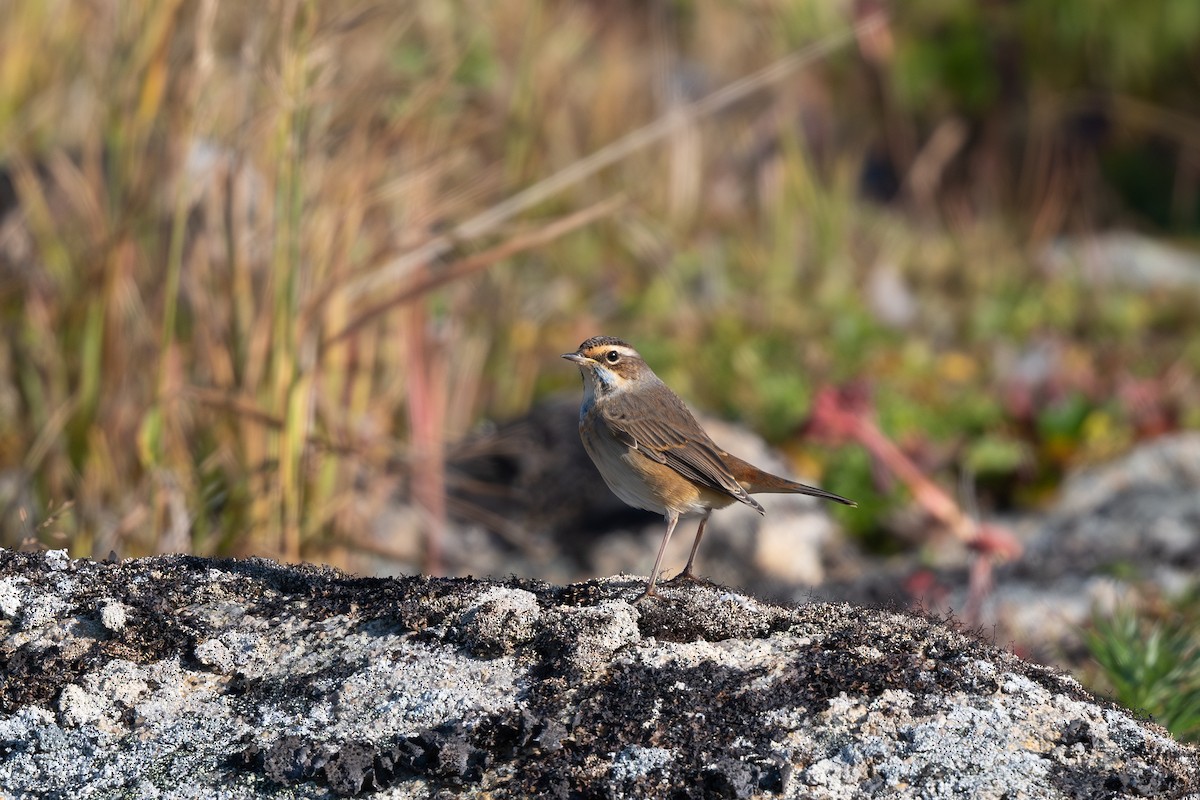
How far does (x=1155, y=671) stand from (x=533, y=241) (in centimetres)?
246

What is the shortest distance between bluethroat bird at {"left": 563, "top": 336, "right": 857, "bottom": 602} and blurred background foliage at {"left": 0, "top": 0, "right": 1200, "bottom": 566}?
25.3 inches

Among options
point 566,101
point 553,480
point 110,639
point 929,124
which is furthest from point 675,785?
point 929,124

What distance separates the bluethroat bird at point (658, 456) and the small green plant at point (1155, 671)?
37.9 inches

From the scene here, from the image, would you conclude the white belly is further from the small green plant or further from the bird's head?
the small green plant

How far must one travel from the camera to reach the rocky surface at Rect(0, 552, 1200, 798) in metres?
2.67

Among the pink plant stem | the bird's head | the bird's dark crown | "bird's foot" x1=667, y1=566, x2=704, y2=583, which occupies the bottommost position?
the pink plant stem

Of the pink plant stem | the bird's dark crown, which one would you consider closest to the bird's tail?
the bird's dark crown

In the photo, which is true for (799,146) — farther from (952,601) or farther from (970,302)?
(952,601)

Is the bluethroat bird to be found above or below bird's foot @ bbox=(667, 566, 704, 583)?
above

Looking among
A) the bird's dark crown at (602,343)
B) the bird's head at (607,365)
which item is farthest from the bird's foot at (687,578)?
the bird's dark crown at (602,343)

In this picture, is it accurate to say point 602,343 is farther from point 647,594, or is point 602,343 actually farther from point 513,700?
point 513,700

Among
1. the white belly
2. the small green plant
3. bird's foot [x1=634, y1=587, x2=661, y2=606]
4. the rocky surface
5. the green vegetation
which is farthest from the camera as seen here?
the green vegetation

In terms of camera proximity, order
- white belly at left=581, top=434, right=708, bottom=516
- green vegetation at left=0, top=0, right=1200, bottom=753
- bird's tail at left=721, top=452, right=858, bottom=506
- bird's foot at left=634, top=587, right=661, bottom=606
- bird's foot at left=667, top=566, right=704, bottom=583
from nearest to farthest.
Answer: bird's foot at left=634, top=587, right=661, bottom=606, bird's foot at left=667, top=566, right=704, bottom=583, white belly at left=581, top=434, right=708, bottom=516, bird's tail at left=721, top=452, right=858, bottom=506, green vegetation at left=0, top=0, right=1200, bottom=753

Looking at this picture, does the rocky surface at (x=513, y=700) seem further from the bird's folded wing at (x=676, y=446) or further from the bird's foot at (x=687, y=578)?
the bird's folded wing at (x=676, y=446)
